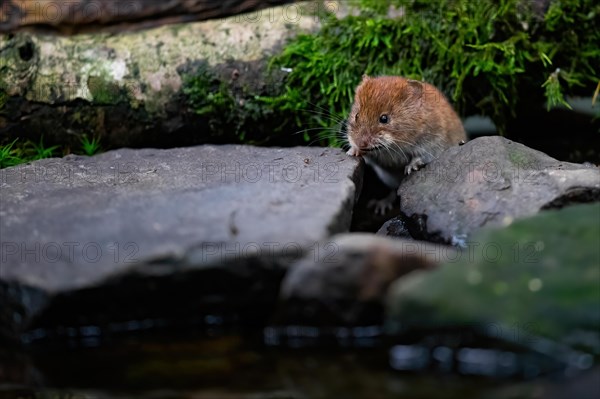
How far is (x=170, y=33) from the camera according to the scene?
6.49 metres

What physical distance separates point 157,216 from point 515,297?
6.14 feet

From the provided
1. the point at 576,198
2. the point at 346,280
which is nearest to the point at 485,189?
the point at 576,198

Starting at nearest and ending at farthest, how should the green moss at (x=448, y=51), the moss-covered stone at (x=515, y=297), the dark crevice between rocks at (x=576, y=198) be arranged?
the moss-covered stone at (x=515, y=297) < the dark crevice between rocks at (x=576, y=198) < the green moss at (x=448, y=51)

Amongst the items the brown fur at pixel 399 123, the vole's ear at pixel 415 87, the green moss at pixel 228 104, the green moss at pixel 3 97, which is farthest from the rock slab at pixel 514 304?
the green moss at pixel 3 97

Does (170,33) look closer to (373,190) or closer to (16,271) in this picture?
(373,190)

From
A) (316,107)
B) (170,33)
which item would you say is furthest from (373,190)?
(170,33)

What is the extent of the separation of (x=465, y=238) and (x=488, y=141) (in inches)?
40.7

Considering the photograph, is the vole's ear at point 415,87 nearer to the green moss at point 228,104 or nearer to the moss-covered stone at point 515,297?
the green moss at point 228,104

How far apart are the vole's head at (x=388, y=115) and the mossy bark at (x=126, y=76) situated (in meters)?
1.01

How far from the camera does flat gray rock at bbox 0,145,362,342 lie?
3.57 m

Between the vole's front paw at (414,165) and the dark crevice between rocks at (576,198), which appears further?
the vole's front paw at (414,165)

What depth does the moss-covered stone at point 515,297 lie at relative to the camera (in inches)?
126

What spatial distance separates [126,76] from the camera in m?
6.34

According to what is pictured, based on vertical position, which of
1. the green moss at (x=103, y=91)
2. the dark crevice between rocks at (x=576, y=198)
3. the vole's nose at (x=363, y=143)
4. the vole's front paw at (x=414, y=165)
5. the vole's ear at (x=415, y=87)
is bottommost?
the vole's front paw at (x=414, y=165)
